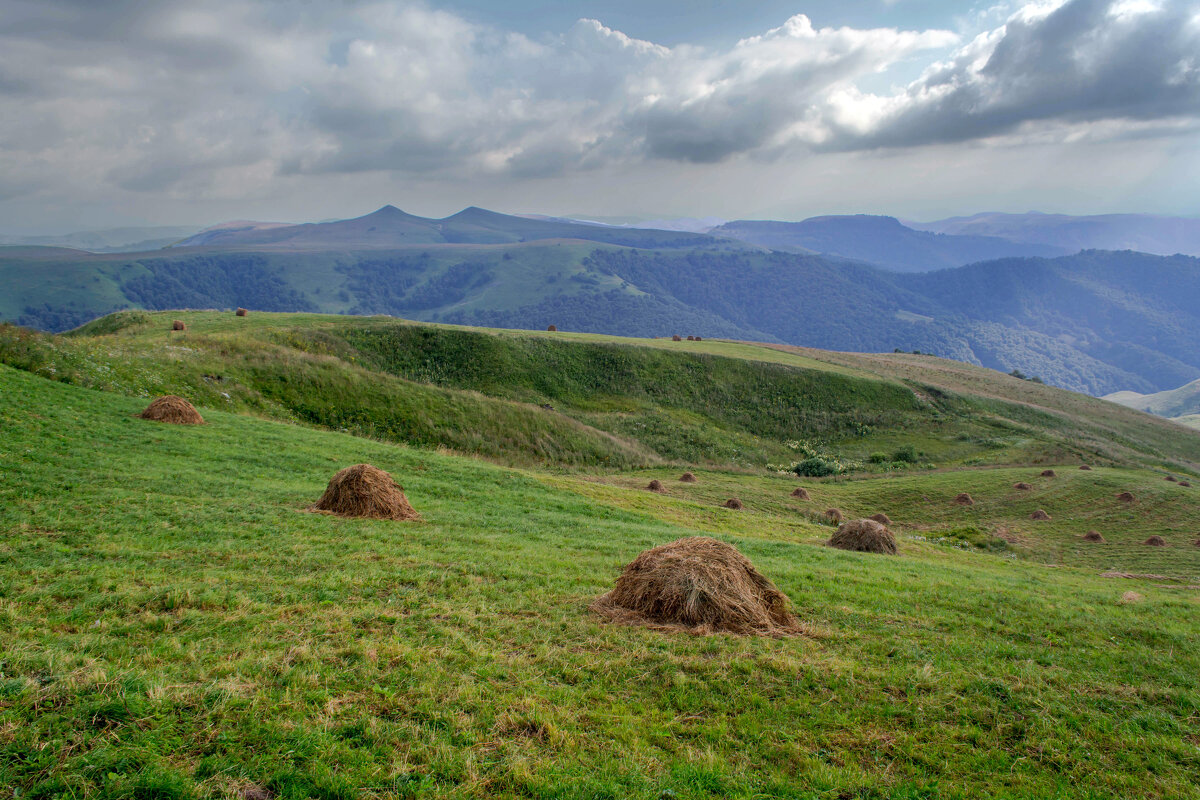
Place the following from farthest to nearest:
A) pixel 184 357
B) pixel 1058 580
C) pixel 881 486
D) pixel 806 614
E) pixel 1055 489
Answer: pixel 881 486 < pixel 1055 489 < pixel 184 357 < pixel 1058 580 < pixel 806 614

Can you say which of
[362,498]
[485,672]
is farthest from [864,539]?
[485,672]

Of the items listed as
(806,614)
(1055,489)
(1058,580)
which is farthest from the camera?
(1055,489)

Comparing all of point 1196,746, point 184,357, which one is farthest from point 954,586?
point 184,357

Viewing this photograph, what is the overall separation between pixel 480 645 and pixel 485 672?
2.39 ft

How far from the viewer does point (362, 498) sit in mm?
14391

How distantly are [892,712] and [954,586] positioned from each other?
7748 millimetres

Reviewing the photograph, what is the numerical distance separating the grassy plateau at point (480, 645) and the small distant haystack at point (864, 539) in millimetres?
1511

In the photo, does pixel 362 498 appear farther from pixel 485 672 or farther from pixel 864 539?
pixel 864 539

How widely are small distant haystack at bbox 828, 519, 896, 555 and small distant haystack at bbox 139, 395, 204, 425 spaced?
2265 cm

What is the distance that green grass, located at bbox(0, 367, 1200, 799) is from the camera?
4.95 meters

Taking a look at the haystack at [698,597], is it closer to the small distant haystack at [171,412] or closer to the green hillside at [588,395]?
the small distant haystack at [171,412]

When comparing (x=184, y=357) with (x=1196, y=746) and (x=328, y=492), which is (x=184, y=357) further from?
(x=1196, y=746)

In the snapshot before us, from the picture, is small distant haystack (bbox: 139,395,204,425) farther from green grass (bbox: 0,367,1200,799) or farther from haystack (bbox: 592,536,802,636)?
haystack (bbox: 592,536,802,636)

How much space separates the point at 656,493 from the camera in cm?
2656
